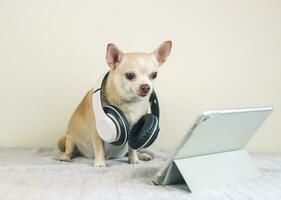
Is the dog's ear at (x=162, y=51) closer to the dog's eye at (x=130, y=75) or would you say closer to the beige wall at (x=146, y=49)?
the dog's eye at (x=130, y=75)

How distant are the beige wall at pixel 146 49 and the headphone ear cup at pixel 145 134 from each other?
1.66ft

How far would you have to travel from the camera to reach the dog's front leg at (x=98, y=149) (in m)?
1.42

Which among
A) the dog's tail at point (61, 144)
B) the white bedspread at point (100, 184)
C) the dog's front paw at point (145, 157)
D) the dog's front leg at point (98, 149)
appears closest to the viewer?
the white bedspread at point (100, 184)

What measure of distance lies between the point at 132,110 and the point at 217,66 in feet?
2.06

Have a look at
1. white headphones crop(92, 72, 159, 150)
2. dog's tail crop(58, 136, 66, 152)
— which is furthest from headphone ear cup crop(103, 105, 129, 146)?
dog's tail crop(58, 136, 66, 152)

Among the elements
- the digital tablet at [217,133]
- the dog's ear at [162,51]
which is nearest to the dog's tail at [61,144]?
the dog's ear at [162,51]

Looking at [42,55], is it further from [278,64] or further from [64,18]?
[278,64]

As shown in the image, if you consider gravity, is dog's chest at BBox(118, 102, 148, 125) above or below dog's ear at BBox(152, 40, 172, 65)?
below

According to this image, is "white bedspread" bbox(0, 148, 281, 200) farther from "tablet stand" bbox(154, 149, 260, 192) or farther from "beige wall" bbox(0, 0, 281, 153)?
"beige wall" bbox(0, 0, 281, 153)

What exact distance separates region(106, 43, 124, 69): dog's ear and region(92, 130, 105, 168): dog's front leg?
27 centimetres

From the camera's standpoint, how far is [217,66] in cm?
190

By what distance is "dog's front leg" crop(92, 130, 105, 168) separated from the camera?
142 cm

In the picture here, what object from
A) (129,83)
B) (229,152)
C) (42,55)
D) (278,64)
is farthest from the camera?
(278,64)

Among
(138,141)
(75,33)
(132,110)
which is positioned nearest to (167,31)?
(75,33)
